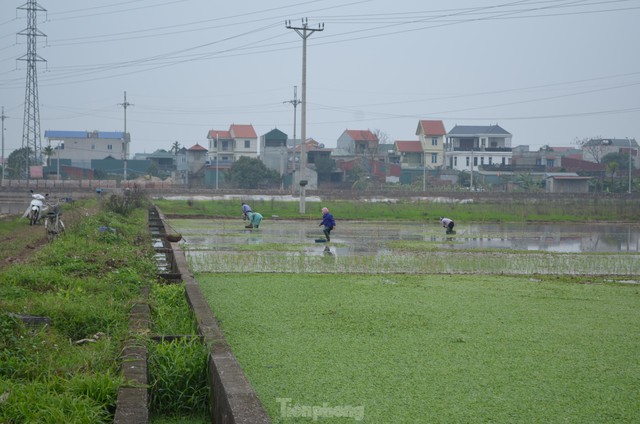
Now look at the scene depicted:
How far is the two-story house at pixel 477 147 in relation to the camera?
8306 cm

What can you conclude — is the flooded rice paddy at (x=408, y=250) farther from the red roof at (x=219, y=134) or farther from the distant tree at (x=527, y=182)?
the red roof at (x=219, y=134)

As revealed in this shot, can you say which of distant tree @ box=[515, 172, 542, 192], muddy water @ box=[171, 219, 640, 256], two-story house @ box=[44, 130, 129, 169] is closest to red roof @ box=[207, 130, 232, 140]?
two-story house @ box=[44, 130, 129, 169]

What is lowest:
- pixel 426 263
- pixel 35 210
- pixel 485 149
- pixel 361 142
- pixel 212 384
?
pixel 426 263

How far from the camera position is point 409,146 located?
8831cm

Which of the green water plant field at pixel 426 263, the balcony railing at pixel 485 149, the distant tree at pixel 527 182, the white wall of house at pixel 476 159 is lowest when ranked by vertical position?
the green water plant field at pixel 426 263

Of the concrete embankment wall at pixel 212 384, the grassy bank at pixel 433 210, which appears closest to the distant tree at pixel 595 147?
the grassy bank at pixel 433 210

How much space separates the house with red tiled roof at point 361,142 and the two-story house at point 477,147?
874 cm

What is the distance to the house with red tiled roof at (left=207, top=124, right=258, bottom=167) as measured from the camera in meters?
91.4

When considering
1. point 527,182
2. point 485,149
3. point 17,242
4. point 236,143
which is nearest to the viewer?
point 17,242

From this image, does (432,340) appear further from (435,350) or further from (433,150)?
(433,150)

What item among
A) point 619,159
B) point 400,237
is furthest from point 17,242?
point 619,159

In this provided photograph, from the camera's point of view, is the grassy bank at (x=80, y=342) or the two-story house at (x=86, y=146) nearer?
the grassy bank at (x=80, y=342)

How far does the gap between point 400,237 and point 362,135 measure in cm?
6459

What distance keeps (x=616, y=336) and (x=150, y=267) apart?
6616 millimetres
